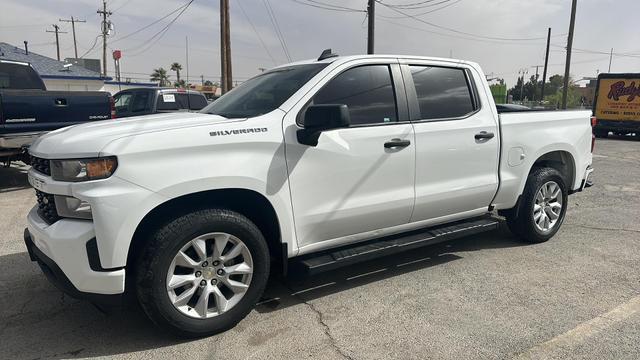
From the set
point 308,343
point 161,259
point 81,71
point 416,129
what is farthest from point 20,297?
point 81,71

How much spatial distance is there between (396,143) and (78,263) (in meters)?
2.48

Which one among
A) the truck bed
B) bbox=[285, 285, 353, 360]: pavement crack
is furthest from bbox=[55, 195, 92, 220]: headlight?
the truck bed

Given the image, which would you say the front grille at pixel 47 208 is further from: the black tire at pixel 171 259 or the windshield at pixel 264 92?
Result: the windshield at pixel 264 92

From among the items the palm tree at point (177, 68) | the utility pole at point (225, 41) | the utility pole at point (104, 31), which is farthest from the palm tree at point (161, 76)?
the utility pole at point (225, 41)

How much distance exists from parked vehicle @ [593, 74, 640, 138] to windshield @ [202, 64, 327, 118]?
2208 cm

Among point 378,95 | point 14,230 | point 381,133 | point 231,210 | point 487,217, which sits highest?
point 378,95

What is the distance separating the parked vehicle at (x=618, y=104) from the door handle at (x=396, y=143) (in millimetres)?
21728

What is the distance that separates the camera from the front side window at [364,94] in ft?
12.4

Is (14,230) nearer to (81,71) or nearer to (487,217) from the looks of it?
(487,217)

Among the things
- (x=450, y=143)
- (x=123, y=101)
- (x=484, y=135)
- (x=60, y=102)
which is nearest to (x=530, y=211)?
(x=484, y=135)

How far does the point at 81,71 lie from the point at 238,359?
3997cm

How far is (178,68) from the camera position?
88750mm

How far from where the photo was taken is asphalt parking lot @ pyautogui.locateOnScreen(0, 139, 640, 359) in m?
3.11

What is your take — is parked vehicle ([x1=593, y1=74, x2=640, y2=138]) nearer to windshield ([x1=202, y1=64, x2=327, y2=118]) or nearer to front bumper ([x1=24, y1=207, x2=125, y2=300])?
windshield ([x1=202, y1=64, x2=327, y2=118])
